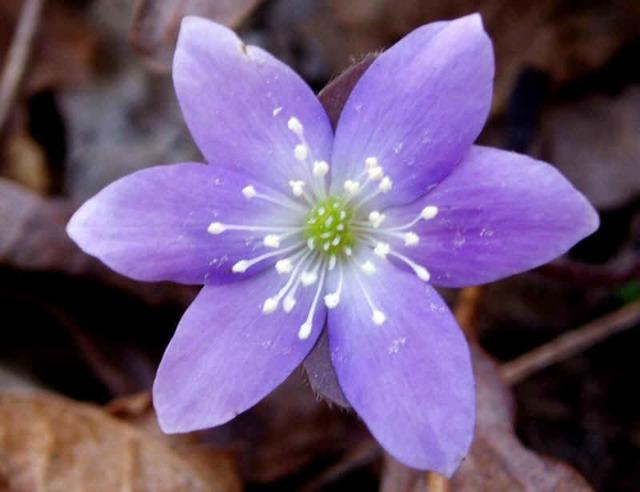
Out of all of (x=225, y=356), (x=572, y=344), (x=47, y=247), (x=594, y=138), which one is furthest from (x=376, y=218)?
(x=594, y=138)

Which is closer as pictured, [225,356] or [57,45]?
[225,356]

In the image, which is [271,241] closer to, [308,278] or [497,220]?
[308,278]

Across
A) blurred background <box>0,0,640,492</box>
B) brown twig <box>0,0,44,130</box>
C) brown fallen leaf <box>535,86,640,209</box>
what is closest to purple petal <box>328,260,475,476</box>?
blurred background <box>0,0,640,492</box>

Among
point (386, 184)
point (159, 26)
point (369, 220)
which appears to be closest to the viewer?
point (386, 184)

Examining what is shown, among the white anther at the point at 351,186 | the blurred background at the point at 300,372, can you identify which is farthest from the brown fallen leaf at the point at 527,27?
the white anther at the point at 351,186

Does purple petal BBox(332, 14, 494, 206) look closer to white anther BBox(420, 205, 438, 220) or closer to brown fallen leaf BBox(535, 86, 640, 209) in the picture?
white anther BBox(420, 205, 438, 220)
